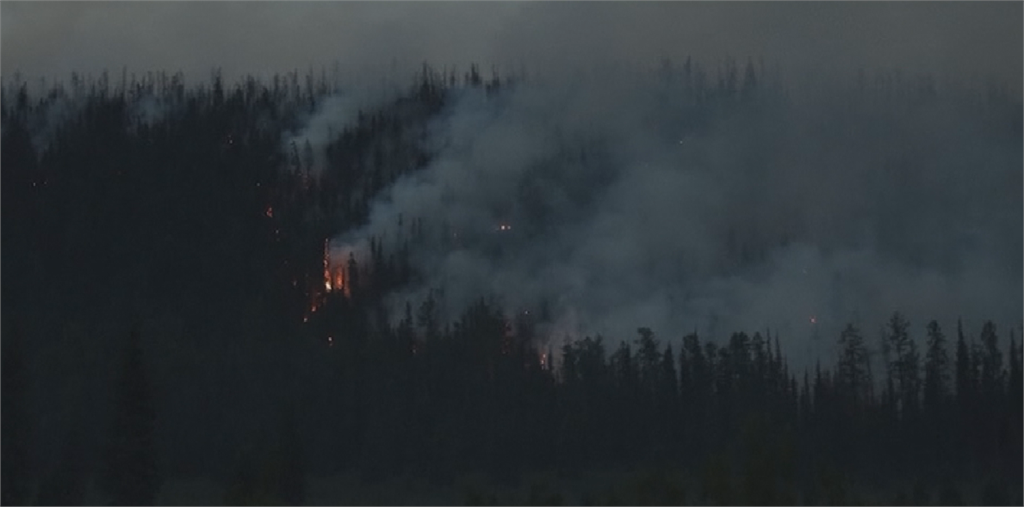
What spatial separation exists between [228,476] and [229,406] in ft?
32.5

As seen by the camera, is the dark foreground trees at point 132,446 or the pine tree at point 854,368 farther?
the pine tree at point 854,368

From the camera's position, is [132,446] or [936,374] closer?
[132,446]

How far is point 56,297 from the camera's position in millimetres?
92938

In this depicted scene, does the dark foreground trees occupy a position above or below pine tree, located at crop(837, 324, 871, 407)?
below

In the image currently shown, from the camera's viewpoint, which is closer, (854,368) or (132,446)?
(132,446)

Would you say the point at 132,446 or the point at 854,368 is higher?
the point at 854,368

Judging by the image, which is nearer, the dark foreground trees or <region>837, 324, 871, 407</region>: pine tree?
the dark foreground trees

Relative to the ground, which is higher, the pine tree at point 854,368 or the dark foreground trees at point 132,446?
the pine tree at point 854,368

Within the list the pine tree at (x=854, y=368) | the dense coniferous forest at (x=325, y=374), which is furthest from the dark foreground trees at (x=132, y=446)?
the pine tree at (x=854, y=368)

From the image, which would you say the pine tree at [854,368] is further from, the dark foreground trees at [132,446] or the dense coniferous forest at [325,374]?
the dark foreground trees at [132,446]

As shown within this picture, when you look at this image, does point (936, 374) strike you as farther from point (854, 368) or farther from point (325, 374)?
point (325, 374)

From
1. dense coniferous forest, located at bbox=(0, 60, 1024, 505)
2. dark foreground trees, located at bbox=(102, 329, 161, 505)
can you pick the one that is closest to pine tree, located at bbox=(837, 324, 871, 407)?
dense coniferous forest, located at bbox=(0, 60, 1024, 505)

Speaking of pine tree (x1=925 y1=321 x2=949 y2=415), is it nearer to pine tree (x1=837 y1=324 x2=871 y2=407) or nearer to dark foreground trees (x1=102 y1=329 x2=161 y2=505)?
pine tree (x1=837 y1=324 x2=871 y2=407)

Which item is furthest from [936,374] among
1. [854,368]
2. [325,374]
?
[325,374]
